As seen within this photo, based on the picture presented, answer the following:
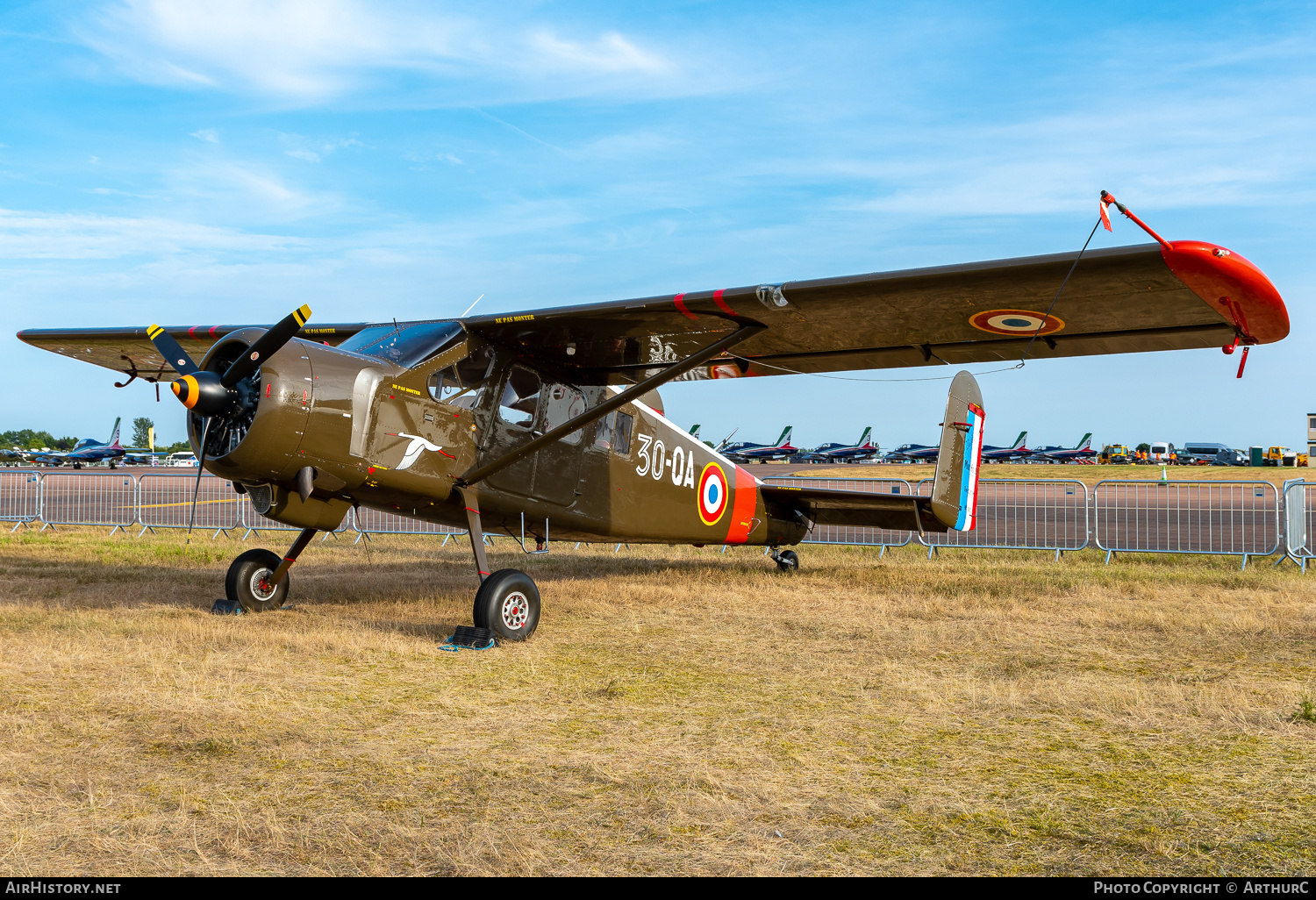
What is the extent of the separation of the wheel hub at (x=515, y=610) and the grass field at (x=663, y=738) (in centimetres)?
22

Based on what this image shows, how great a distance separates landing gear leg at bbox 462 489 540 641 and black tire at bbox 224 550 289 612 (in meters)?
2.15

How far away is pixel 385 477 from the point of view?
6.80 metres

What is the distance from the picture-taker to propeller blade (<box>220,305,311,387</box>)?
19.5 ft

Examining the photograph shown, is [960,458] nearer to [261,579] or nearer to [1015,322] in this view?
[1015,322]

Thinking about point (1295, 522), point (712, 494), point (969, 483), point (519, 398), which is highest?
point (519, 398)

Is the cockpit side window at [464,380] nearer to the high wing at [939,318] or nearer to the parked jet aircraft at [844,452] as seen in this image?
the high wing at [939,318]

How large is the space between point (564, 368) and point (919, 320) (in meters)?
3.31

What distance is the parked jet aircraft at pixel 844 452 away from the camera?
8288cm

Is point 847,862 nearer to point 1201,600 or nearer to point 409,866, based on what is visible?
point 409,866

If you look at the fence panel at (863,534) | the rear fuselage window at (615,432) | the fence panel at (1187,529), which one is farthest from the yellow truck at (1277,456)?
the rear fuselage window at (615,432)

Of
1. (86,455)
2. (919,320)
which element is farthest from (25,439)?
(919,320)

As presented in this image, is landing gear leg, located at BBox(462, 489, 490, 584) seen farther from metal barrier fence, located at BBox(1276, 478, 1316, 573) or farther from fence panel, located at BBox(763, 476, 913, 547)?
metal barrier fence, located at BBox(1276, 478, 1316, 573)

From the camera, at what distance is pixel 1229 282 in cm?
533

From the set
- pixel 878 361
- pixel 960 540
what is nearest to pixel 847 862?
pixel 878 361
